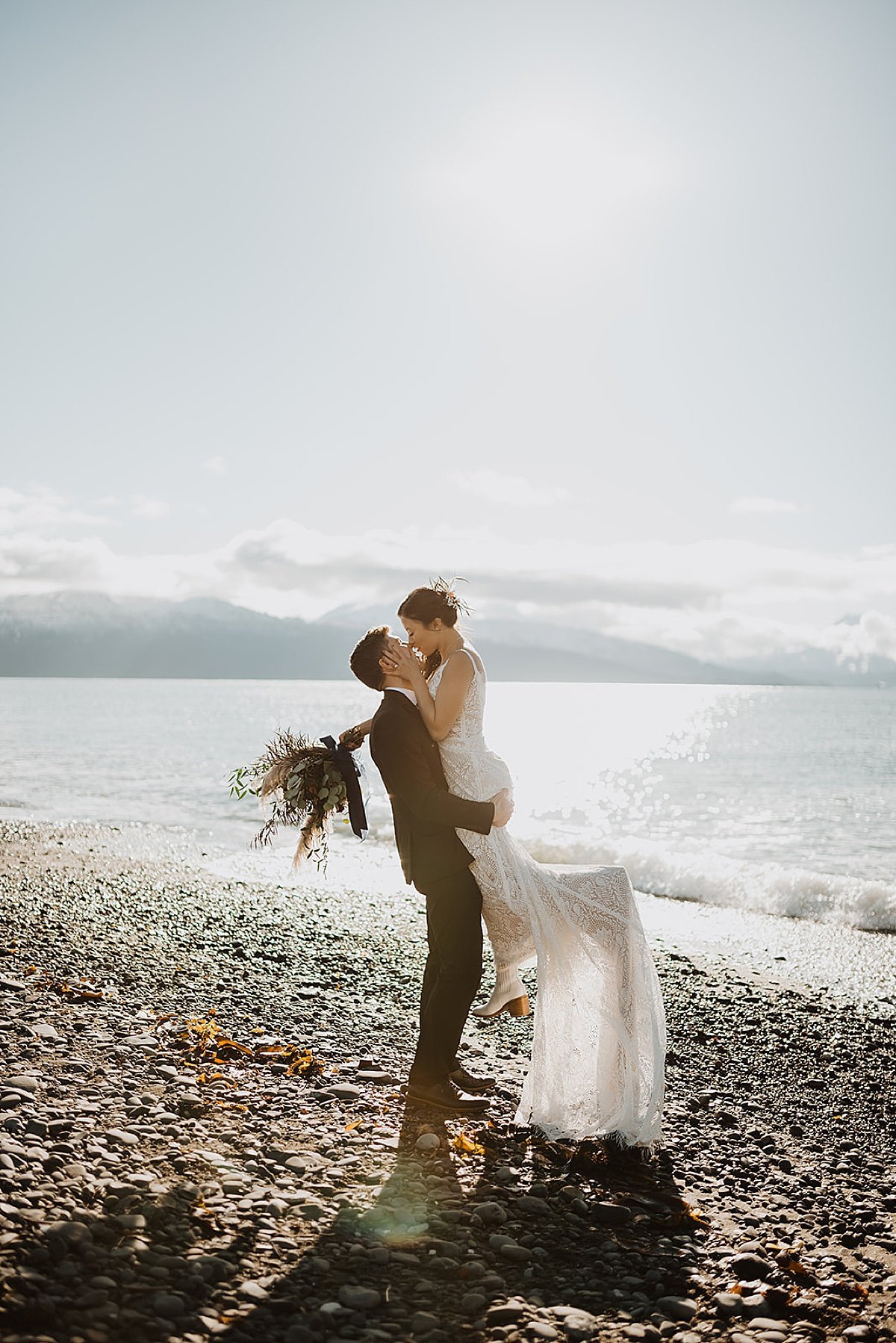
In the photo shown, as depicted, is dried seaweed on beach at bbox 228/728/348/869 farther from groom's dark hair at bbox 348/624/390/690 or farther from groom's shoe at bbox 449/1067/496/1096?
groom's shoe at bbox 449/1067/496/1096

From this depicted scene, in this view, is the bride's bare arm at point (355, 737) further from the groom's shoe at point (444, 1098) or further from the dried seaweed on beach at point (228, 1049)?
the dried seaweed on beach at point (228, 1049)

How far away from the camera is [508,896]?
6.14 metres

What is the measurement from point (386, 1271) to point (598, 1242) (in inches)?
46.2

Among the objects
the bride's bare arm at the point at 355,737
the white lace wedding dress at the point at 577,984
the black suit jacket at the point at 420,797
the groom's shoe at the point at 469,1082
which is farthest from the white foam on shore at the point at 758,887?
the bride's bare arm at the point at 355,737

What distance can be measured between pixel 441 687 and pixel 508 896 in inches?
54.7

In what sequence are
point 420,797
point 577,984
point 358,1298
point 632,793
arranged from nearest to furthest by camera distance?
point 358,1298 → point 420,797 → point 577,984 → point 632,793

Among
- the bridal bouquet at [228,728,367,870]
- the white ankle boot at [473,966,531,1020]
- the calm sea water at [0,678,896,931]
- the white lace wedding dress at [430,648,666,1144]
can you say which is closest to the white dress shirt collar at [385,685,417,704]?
the white lace wedding dress at [430,648,666,1144]

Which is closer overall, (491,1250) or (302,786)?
(491,1250)

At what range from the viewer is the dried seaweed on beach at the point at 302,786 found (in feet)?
21.6

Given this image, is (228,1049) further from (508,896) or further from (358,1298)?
(358,1298)

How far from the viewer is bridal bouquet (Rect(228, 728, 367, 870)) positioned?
21.5 ft

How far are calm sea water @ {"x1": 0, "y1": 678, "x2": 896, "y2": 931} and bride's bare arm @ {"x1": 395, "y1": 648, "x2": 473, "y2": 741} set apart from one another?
13251 millimetres

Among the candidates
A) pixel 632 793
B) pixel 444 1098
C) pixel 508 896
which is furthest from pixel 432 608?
pixel 632 793

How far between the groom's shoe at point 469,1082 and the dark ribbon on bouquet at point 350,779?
6.09 feet
